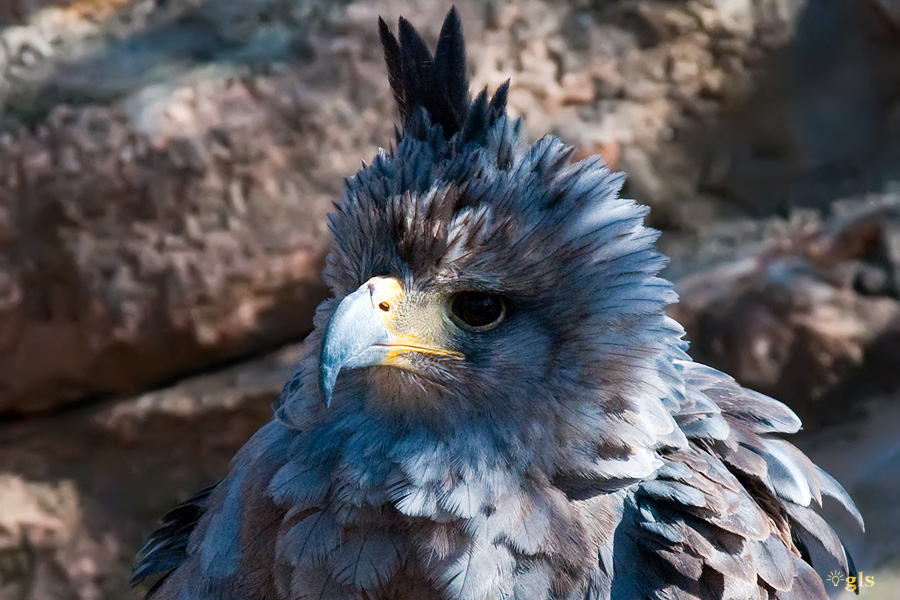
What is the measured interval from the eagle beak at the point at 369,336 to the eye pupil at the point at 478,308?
9 centimetres

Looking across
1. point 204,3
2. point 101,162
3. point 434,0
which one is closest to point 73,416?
point 101,162

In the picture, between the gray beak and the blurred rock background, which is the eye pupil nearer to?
the gray beak

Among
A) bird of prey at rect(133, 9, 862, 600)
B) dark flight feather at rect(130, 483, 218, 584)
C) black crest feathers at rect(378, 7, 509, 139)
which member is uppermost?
black crest feathers at rect(378, 7, 509, 139)

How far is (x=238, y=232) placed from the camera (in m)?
4.97

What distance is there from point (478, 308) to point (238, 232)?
2965 mm

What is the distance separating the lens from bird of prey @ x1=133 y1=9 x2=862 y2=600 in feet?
7.07

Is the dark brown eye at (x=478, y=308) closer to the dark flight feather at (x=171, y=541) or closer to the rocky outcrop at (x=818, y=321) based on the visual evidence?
the dark flight feather at (x=171, y=541)

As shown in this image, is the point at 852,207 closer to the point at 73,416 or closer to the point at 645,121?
the point at 645,121

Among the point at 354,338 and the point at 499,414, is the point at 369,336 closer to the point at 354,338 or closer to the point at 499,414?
the point at 354,338

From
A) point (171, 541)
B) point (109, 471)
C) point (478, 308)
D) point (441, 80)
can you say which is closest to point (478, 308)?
point (478, 308)

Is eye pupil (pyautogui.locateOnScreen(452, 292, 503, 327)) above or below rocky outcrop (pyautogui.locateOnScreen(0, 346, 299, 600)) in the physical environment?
above

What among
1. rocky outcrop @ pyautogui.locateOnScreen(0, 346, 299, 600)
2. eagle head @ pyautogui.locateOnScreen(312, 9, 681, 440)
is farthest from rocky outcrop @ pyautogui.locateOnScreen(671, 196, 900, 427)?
eagle head @ pyautogui.locateOnScreen(312, 9, 681, 440)

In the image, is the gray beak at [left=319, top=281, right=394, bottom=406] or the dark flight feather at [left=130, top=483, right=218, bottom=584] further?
the dark flight feather at [left=130, top=483, right=218, bottom=584]

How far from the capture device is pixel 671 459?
7.65 feet
